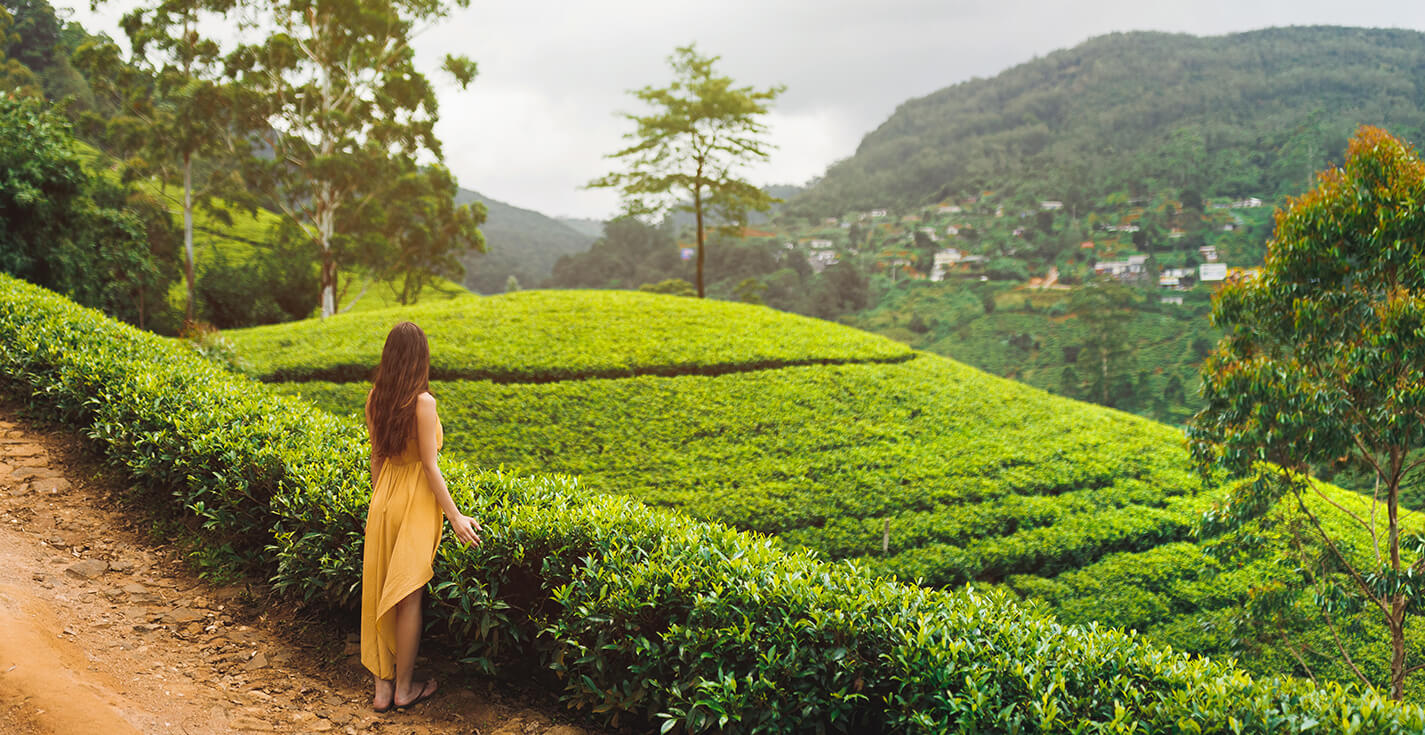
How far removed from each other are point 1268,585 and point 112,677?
762 centimetres

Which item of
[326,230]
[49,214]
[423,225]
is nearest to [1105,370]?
[423,225]

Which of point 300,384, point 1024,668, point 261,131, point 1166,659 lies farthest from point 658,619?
point 261,131

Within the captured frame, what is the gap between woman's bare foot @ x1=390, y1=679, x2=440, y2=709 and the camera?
2.75 meters

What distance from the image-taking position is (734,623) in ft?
8.20

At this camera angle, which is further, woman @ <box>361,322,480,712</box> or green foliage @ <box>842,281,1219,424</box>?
green foliage @ <box>842,281,1219,424</box>

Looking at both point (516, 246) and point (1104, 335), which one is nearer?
point (1104, 335)

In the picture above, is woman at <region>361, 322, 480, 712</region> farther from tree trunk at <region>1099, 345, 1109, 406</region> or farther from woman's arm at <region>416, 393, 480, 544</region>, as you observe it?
tree trunk at <region>1099, 345, 1109, 406</region>

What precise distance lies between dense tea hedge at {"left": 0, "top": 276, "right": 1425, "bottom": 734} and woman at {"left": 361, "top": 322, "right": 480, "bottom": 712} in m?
0.23

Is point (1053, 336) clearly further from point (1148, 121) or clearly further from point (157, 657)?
point (157, 657)

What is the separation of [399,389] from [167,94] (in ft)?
72.4

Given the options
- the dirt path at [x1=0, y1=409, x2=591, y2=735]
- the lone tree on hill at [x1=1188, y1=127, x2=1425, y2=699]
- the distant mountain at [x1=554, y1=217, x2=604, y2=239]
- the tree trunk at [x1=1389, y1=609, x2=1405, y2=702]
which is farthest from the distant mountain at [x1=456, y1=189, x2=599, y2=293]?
the tree trunk at [x1=1389, y1=609, x2=1405, y2=702]

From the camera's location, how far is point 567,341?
11570mm

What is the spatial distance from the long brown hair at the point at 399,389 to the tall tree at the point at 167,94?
20.5 meters

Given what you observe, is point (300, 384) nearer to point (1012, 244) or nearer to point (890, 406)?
point (890, 406)
